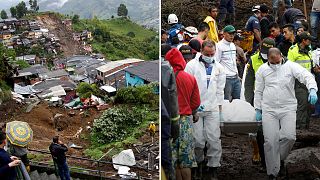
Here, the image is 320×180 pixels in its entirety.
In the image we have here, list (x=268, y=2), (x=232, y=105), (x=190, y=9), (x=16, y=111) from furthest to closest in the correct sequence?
(x=268, y=2)
(x=190, y=9)
(x=16, y=111)
(x=232, y=105)

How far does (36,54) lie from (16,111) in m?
0.64

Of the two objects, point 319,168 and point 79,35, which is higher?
point 79,35

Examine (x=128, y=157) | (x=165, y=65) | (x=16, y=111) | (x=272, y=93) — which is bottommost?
(x=128, y=157)

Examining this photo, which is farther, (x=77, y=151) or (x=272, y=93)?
(x=77, y=151)

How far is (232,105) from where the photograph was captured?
4141 mm

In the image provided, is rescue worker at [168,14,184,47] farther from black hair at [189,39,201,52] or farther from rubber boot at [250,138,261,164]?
rubber boot at [250,138,261,164]

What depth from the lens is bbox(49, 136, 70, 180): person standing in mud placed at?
438cm

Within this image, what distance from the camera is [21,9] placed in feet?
15.6

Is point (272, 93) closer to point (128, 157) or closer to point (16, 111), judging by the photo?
point (128, 157)

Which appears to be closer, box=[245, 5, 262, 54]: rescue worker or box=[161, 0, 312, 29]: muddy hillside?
box=[245, 5, 262, 54]: rescue worker

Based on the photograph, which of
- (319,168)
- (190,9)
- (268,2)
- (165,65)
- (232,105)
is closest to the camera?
(165,65)

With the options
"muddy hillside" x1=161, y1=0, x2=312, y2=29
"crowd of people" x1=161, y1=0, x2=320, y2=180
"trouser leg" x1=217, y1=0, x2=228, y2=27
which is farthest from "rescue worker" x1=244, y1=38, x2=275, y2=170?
"muddy hillside" x1=161, y1=0, x2=312, y2=29

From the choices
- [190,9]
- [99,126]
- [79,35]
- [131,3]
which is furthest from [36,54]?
[190,9]

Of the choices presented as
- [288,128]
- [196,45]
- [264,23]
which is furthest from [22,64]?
[264,23]
